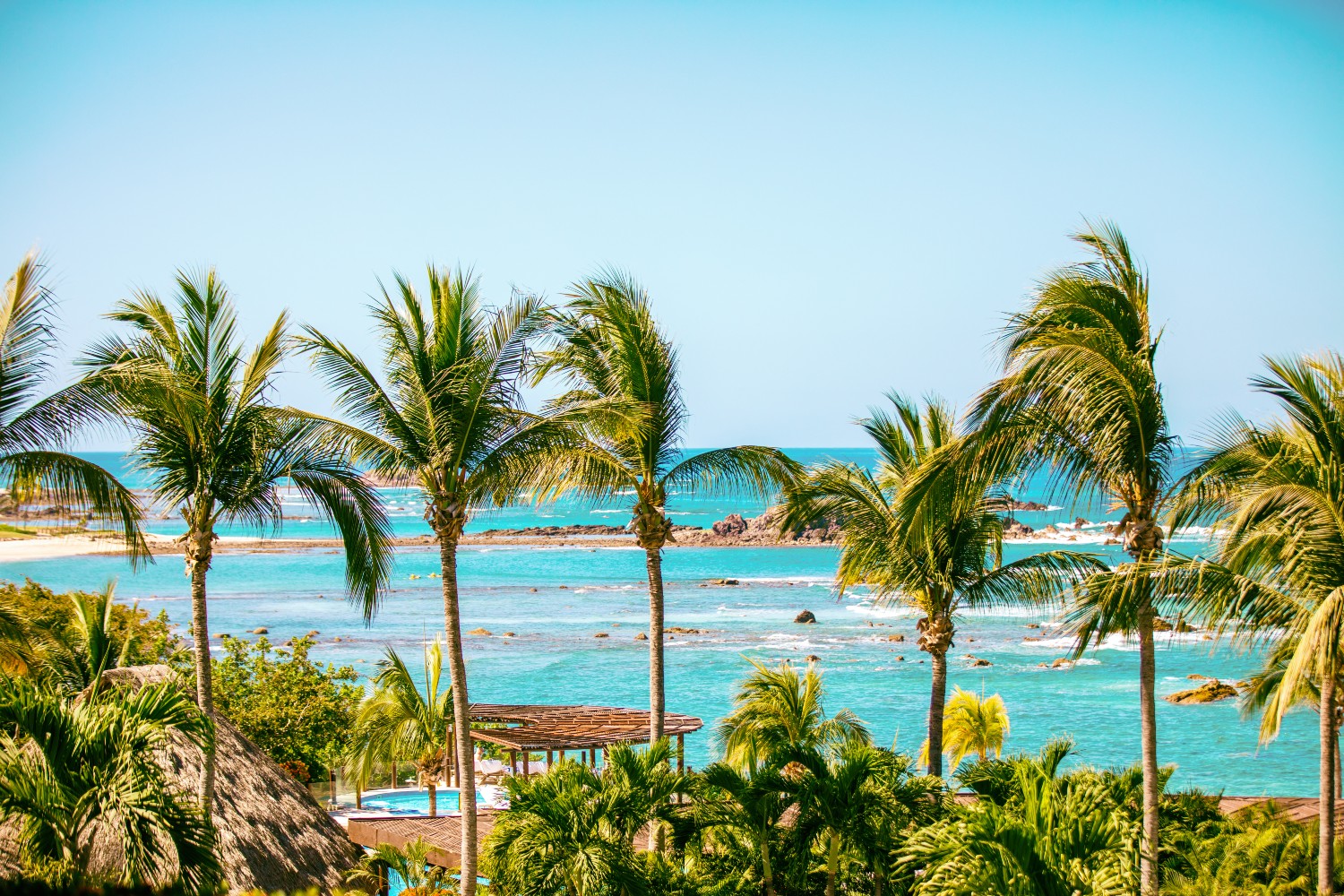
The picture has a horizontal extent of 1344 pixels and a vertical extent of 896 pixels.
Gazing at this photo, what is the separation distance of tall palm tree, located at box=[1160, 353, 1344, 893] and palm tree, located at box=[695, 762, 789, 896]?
4.60 meters

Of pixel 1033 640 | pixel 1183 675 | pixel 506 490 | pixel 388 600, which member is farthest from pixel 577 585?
pixel 506 490

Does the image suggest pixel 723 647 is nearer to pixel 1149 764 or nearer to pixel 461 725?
pixel 461 725

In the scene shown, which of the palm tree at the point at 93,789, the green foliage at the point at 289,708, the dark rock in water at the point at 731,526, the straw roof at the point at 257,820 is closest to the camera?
the palm tree at the point at 93,789

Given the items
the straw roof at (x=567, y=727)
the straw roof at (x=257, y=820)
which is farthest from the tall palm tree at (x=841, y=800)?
the straw roof at (x=257, y=820)

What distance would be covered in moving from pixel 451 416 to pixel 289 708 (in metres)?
11.9

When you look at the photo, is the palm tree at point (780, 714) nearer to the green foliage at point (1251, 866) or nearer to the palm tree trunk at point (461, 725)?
the green foliage at point (1251, 866)

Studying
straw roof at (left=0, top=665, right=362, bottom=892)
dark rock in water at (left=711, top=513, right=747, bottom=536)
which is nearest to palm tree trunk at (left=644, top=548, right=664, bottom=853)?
straw roof at (left=0, top=665, right=362, bottom=892)

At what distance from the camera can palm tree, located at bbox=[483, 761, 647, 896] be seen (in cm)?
1052

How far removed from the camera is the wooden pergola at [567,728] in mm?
17469

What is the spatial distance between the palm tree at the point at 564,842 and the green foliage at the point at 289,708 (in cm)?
1153

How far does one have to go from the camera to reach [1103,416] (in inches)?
413

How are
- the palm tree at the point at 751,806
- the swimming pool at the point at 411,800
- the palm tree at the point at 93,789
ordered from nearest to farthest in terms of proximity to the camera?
the palm tree at the point at 93,789, the palm tree at the point at 751,806, the swimming pool at the point at 411,800

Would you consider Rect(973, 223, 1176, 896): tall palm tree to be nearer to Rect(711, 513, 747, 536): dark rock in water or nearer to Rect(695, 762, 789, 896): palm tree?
Rect(695, 762, 789, 896): palm tree

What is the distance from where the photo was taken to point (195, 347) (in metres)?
12.1
